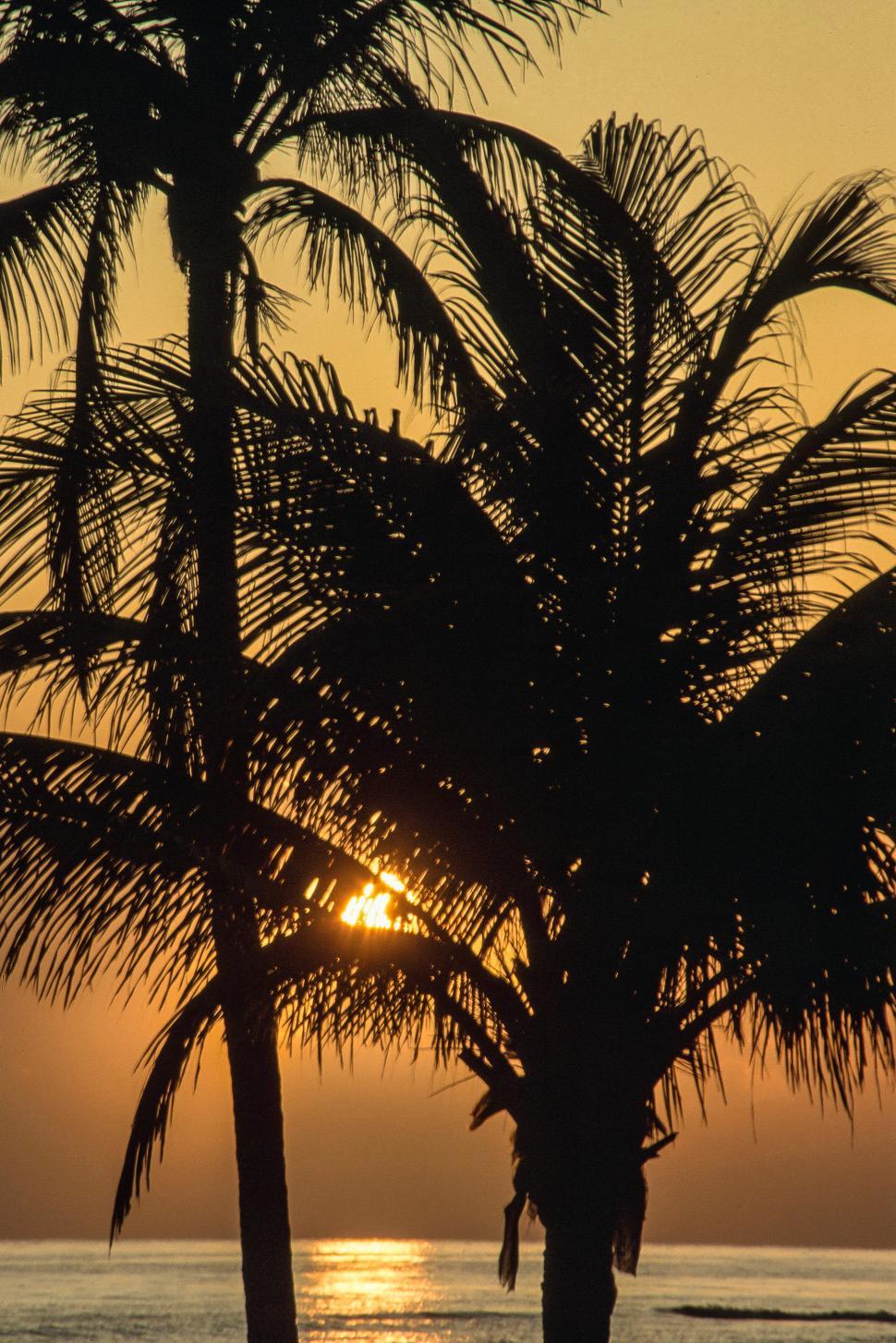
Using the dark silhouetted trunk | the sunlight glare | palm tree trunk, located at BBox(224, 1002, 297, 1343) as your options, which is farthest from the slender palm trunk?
palm tree trunk, located at BBox(224, 1002, 297, 1343)

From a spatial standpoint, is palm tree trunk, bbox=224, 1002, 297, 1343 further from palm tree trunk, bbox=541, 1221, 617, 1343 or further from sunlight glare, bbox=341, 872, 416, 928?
palm tree trunk, bbox=541, 1221, 617, 1343

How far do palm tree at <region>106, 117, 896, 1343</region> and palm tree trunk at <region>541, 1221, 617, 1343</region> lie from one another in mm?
11

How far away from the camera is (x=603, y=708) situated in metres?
5.31

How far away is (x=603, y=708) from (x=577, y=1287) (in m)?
2.23

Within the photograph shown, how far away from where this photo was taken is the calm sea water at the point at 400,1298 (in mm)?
42438

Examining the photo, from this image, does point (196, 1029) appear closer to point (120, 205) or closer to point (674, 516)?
point (674, 516)

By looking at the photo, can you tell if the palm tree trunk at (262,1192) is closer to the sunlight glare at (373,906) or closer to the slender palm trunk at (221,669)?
the slender palm trunk at (221,669)

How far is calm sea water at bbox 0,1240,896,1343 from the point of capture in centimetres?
4244

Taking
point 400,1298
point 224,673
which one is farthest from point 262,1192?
point 400,1298

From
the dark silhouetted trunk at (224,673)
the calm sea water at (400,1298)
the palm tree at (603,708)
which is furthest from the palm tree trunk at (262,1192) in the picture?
the calm sea water at (400,1298)

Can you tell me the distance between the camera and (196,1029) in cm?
631

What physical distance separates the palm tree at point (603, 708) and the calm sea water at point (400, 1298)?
37853mm

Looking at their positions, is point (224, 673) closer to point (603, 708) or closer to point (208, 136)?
point (603, 708)

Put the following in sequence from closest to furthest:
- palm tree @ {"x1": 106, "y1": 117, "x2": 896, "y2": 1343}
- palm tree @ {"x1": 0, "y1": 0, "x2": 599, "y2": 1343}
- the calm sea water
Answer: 1. palm tree @ {"x1": 106, "y1": 117, "x2": 896, "y2": 1343}
2. palm tree @ {"x1": 0, "y1": 0, "x2": 599, "y2": 1343}
3. the calm sea water
